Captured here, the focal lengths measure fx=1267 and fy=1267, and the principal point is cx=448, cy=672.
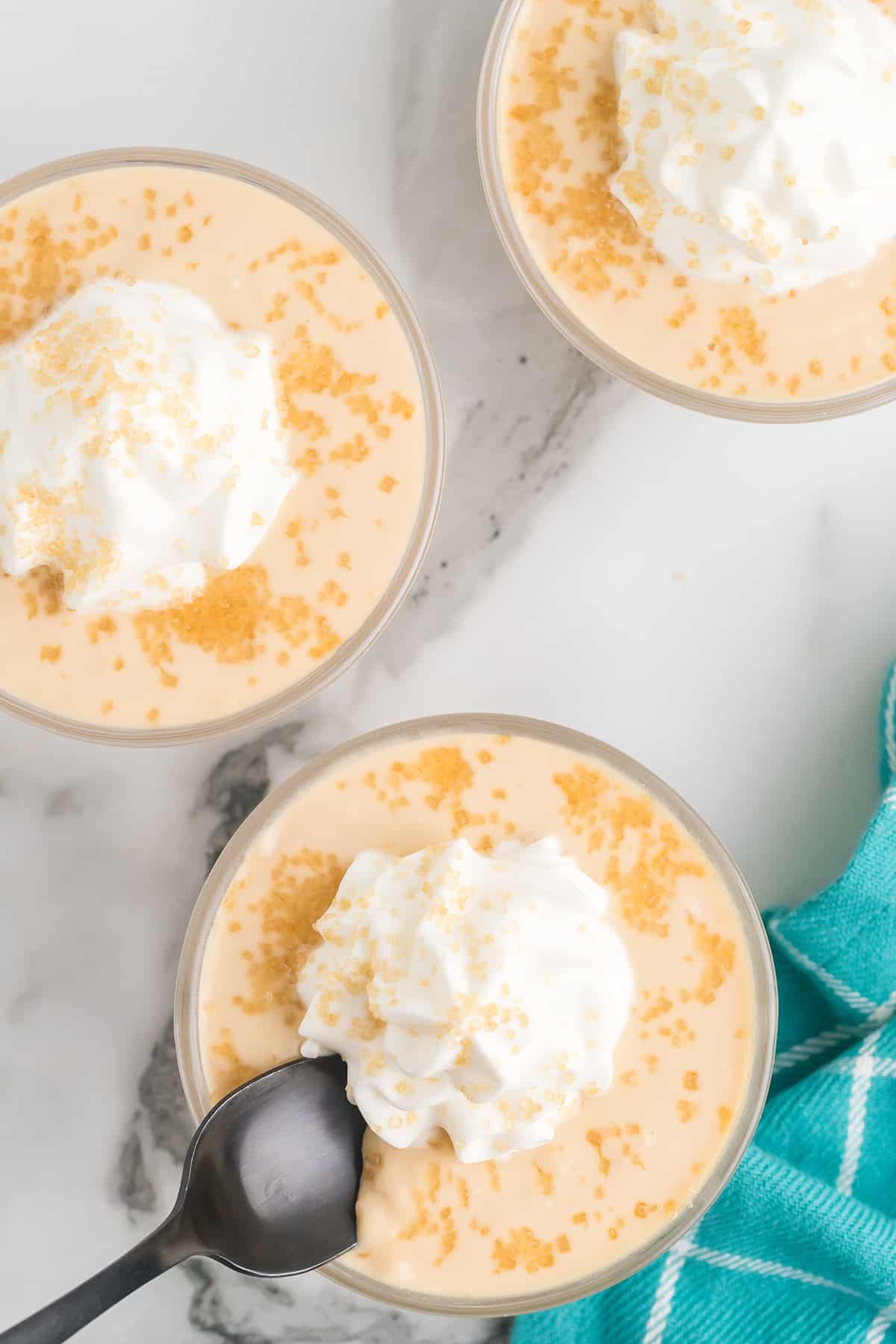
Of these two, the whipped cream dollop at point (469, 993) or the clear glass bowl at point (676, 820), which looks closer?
the whipped cream dollop at point (469, 993)

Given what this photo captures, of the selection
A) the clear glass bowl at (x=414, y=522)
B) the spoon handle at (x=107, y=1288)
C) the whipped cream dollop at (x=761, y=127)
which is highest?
the whipped cream dollop at (x=761, y=127)

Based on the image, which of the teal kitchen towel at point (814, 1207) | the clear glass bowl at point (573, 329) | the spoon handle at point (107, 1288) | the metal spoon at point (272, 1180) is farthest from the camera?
the teal kitchen towel at point (814, 1207)

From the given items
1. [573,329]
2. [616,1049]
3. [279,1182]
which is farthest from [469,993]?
[573,329]

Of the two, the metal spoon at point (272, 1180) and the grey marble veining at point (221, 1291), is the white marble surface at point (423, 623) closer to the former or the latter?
the grey marble veining at point (221, 1291)

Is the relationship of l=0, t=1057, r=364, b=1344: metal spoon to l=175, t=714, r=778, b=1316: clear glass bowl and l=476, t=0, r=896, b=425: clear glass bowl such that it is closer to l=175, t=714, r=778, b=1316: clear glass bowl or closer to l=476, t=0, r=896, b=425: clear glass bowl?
l=175, t=714, r=778, b=1316: clear glass bowl

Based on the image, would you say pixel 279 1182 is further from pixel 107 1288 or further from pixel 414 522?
pixel 414 522

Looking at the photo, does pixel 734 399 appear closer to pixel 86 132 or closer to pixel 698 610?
pixel 698 610

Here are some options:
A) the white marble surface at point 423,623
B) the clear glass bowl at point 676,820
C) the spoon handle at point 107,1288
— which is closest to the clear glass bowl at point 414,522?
the clear glass bowl at point 676,820
